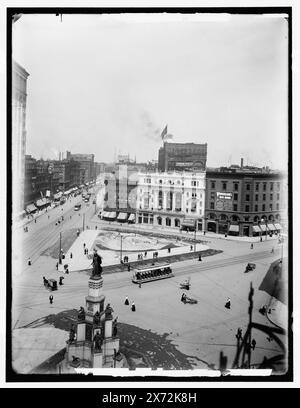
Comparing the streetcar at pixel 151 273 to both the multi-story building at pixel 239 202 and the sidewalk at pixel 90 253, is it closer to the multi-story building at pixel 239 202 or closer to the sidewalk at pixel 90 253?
the sidewalk at pixel 90 253

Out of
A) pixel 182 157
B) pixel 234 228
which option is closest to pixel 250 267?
pixel 234 228

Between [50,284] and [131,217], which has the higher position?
[131,217]

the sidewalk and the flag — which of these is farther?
the sidewalk

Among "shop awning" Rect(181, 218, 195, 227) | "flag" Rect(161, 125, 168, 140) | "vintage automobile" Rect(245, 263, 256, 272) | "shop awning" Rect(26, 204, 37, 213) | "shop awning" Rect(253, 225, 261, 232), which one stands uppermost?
"flag" Rect(161, 125, 168, 140)

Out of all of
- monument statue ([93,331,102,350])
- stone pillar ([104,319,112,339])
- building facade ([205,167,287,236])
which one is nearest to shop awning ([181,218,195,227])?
building facade ([205,167,287,236])

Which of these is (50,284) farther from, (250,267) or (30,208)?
(250,267)

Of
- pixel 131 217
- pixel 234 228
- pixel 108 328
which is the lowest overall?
pixel 108 328

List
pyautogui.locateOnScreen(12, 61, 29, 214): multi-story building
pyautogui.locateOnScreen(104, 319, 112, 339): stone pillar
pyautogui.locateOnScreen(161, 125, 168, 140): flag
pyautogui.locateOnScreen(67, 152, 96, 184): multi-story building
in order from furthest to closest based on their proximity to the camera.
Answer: pyautogui.locateOnScreen(161, 125, 168, 140): flag
pyautogui.locateOnScreen(67, 152, 96, 184): multi-story building
pyautogui.locateOnScreen(12, 61, 29, 214): multi-story building
pyautogui.locateOnScreen(104, 319, 112, 339): stone pillar

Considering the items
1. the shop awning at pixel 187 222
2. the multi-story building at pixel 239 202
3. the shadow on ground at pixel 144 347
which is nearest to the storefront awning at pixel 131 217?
the shop awning at pixel 187 222

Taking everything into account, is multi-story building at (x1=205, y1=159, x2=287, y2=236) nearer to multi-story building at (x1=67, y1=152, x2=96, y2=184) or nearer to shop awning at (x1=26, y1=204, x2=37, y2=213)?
multi-story building at (x1=67, y1=152, x2=96, y2=184)
